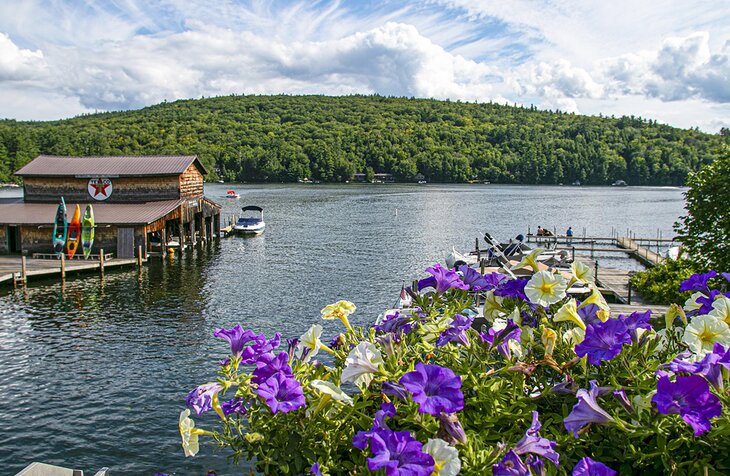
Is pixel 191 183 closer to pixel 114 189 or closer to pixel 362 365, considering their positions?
pixel 114 189

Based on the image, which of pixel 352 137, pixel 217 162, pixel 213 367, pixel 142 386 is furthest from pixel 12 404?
pixel 352 137

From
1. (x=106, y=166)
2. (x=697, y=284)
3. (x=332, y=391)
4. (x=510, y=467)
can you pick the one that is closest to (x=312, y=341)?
(x=332, y=391)

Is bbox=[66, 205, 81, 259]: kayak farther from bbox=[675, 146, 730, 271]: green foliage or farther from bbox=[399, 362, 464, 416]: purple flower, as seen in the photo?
bbox=[399, 362, 464, 416]: purple flower

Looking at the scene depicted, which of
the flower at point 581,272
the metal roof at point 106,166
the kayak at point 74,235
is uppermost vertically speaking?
the metal roof at point 106,166

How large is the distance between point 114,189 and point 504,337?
44513mm

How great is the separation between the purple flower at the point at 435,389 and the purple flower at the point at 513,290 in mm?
1464

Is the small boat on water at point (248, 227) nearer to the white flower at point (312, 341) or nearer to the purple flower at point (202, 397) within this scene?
the white flower at point (312, 341)

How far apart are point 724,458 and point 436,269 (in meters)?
2.38

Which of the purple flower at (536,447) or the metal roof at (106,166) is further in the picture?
the metal roof at (106,166)

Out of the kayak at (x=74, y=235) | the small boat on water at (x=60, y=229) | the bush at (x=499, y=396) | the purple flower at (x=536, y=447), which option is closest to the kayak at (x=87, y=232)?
the kayak at (x=74, y=235)

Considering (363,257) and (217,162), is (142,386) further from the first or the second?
(217,162)

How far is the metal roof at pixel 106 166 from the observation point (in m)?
43.5

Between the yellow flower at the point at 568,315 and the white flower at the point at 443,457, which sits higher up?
the yellow flower at the point at 568,315

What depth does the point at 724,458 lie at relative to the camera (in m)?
3.38
